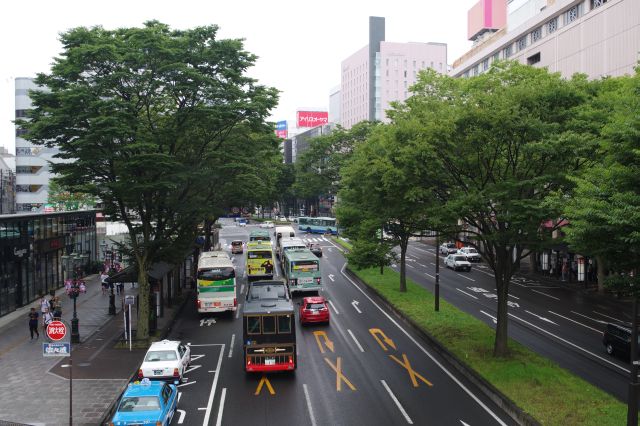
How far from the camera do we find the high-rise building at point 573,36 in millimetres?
45406

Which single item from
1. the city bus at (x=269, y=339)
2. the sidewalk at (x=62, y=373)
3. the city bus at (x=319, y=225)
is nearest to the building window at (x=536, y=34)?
the city bus at (x=319, y=225)

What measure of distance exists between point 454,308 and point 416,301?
2.80 metres

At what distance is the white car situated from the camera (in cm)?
2175

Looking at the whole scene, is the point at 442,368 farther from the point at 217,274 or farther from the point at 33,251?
the point at 33,251

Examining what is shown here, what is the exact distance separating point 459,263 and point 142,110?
37770 millimetres

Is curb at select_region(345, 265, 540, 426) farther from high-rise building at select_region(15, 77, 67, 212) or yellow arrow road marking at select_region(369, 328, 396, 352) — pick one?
high-rise building at select_region(15, 77, 67, 212)

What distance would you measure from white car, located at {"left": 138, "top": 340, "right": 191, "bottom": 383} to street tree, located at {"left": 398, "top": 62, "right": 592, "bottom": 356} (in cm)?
1233

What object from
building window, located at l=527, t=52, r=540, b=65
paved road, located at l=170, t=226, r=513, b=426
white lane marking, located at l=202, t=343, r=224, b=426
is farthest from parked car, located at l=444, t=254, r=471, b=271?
white lane marking, located at l=202, t=343, r=224, b=426

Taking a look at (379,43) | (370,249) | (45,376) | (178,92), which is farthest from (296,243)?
(379,43)

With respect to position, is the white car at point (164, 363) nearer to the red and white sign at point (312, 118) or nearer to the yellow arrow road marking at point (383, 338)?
the yellow arrow road marking at point (383, 338)

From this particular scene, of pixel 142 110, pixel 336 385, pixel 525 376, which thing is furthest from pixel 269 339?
pixel 142 110

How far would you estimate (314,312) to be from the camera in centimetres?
3266

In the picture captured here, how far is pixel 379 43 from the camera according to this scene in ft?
480

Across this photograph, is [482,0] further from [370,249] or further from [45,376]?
[45,376]
